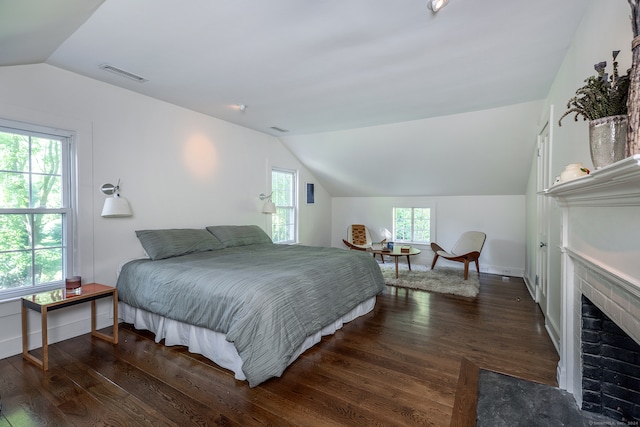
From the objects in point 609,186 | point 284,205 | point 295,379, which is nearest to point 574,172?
point 609,186

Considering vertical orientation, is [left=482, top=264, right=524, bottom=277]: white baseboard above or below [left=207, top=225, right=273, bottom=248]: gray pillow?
below

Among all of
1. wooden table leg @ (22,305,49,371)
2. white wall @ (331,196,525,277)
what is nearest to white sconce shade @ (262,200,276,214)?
white wall @ (331,196,525,277)

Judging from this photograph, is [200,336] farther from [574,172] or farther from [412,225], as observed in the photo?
[412,225]

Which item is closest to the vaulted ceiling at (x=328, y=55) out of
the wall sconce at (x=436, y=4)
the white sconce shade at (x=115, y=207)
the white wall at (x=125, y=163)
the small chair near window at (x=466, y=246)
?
the wall sconce at (x=436, y=4)

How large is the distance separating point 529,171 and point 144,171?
5.41 meters

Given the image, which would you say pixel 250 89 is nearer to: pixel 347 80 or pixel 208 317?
pixel 347 80

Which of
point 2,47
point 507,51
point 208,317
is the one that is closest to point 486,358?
point 208,317

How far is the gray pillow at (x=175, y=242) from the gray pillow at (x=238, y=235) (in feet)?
0.60

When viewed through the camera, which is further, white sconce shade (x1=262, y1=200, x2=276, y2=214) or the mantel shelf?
white sconce shade (x1=262, y1=200, x2=276, y2=214)

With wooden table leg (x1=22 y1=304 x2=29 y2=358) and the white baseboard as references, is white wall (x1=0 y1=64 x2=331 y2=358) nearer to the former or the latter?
wooden table leg (x1=22 y1=304 x2=29 y2=358)

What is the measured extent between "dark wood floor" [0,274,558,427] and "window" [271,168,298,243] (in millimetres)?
2811

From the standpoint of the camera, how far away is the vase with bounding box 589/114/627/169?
119 centimetres

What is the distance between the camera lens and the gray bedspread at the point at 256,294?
216cm

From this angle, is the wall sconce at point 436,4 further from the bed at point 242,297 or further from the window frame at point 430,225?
the window frame at point 430,225
